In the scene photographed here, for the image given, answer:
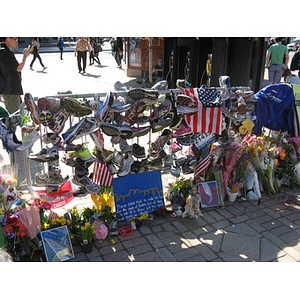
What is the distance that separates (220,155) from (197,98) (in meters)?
0.96

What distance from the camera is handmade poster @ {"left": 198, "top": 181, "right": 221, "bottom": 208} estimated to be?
4.66 metres

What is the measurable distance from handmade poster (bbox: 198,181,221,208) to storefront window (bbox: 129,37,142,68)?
8.58 metres

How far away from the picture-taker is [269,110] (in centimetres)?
493

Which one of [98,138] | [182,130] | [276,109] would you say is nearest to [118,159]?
[98,138]

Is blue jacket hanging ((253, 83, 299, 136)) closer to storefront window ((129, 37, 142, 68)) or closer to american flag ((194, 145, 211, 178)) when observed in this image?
american flag ((194, 145, 211, 178))

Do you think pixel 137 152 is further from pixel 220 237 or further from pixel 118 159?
pixel 220 237

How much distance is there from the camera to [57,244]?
3.59m

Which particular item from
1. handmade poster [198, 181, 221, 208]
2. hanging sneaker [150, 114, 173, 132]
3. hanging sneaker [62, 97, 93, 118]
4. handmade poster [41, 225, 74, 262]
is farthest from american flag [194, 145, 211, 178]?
handmade poster [41, 225, 74, 262]

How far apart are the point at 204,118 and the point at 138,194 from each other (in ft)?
3.96

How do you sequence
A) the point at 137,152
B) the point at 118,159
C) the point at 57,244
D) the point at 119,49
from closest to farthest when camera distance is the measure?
the point at 57,244 < the point at 118,159 < the point at 137,152 < the point at 119,49

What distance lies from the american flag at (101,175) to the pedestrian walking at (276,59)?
6.74 m

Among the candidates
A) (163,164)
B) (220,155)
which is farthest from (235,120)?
(163,164)

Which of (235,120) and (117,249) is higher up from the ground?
(235,120)

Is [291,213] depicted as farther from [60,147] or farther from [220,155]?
[60,147]
